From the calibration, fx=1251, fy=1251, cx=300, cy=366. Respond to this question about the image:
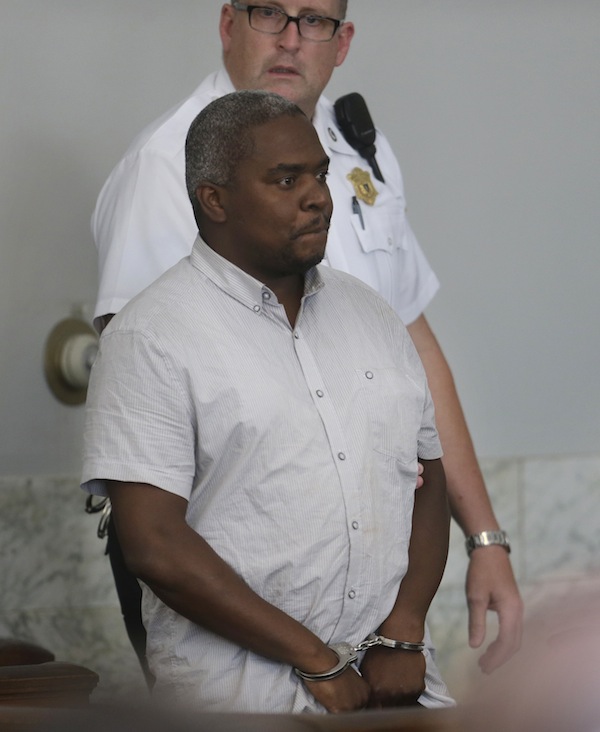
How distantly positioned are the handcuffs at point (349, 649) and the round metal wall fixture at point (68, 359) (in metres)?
1.79

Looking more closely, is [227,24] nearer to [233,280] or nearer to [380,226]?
[380,226]

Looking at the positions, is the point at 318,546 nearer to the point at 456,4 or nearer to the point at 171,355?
the point at 171,355

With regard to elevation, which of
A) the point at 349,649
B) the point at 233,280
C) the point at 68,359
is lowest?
the point at 349,649

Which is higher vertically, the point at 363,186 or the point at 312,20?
the point at 312,20

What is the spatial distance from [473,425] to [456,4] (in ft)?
4.62

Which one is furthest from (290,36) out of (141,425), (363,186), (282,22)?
(141,425)

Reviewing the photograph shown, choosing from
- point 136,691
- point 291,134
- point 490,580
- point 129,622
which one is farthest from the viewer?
point 129,622

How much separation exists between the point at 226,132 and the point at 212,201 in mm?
105

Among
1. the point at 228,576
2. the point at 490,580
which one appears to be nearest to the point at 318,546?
the point at 228,576

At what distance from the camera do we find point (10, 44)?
130 inches

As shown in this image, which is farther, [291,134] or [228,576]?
[291,134]

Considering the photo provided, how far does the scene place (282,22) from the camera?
103 inches

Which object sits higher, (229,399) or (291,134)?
(291,134)

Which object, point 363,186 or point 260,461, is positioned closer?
point 260,461
